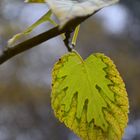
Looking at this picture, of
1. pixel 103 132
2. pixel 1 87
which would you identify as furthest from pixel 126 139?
pixel 103 132

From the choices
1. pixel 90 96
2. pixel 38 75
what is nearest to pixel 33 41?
pixel 90 96

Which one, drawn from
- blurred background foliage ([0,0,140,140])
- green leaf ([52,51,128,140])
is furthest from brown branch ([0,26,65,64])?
blurred background foliage ([0,0,140,140])

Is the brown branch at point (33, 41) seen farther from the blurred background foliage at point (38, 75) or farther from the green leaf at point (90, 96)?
the blurred background foliage at point (38, 75)

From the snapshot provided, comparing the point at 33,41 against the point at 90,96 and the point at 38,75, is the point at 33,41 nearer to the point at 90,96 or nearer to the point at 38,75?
the point at 90,96

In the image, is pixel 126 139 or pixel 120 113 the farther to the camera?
pixel 126 139

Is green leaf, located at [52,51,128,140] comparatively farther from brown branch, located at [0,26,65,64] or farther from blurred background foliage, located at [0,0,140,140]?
blurred background foliage, located at [0,0,140,140]

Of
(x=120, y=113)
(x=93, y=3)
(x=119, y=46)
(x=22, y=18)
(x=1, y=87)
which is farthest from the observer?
(x=119, y=46)

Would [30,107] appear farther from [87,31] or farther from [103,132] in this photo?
[103,132]
